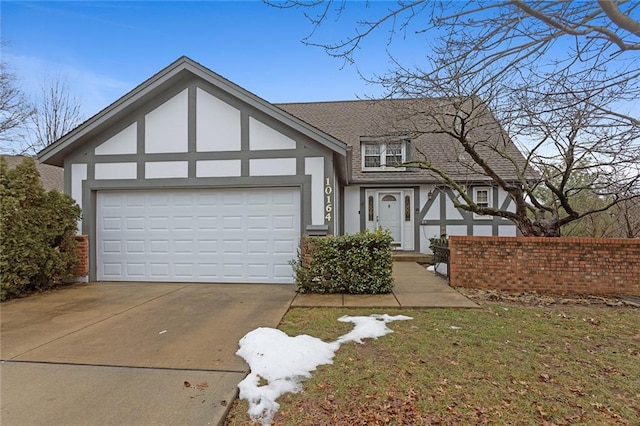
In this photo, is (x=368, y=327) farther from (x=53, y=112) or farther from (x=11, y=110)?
(x=53, y=112)

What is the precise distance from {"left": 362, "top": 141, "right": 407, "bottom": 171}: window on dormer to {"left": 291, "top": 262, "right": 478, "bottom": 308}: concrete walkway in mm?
6335

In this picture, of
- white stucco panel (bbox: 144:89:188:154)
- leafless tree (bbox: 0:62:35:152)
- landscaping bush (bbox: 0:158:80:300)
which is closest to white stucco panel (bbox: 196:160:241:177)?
white stucco panel (bbox: 144:89:188:154)

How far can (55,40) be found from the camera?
33.1 ft

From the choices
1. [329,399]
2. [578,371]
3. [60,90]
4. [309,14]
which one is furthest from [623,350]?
[60,90]

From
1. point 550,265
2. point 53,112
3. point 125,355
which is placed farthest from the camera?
point 53,112

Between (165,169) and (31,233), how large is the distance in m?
2.77

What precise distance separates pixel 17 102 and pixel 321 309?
20.5 meters

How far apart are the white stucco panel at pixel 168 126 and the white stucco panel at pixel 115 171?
22.4 inches

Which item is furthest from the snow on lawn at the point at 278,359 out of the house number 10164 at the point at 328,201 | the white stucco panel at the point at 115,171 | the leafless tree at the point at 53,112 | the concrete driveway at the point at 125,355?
the leafless tree at the point at 53,112

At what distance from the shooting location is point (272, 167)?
7637mm

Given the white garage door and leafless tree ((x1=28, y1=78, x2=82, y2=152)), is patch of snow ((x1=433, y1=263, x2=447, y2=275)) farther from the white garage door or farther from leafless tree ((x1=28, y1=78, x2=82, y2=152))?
leafless tree ((x1=28, y1=78, x2=82, y2=152))

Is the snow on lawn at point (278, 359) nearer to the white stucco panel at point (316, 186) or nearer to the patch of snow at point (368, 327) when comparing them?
the patch of snow at point (368, 327)

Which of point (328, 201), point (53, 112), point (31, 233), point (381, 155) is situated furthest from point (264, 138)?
point (53, 112)

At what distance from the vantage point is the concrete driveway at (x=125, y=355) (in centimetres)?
265
